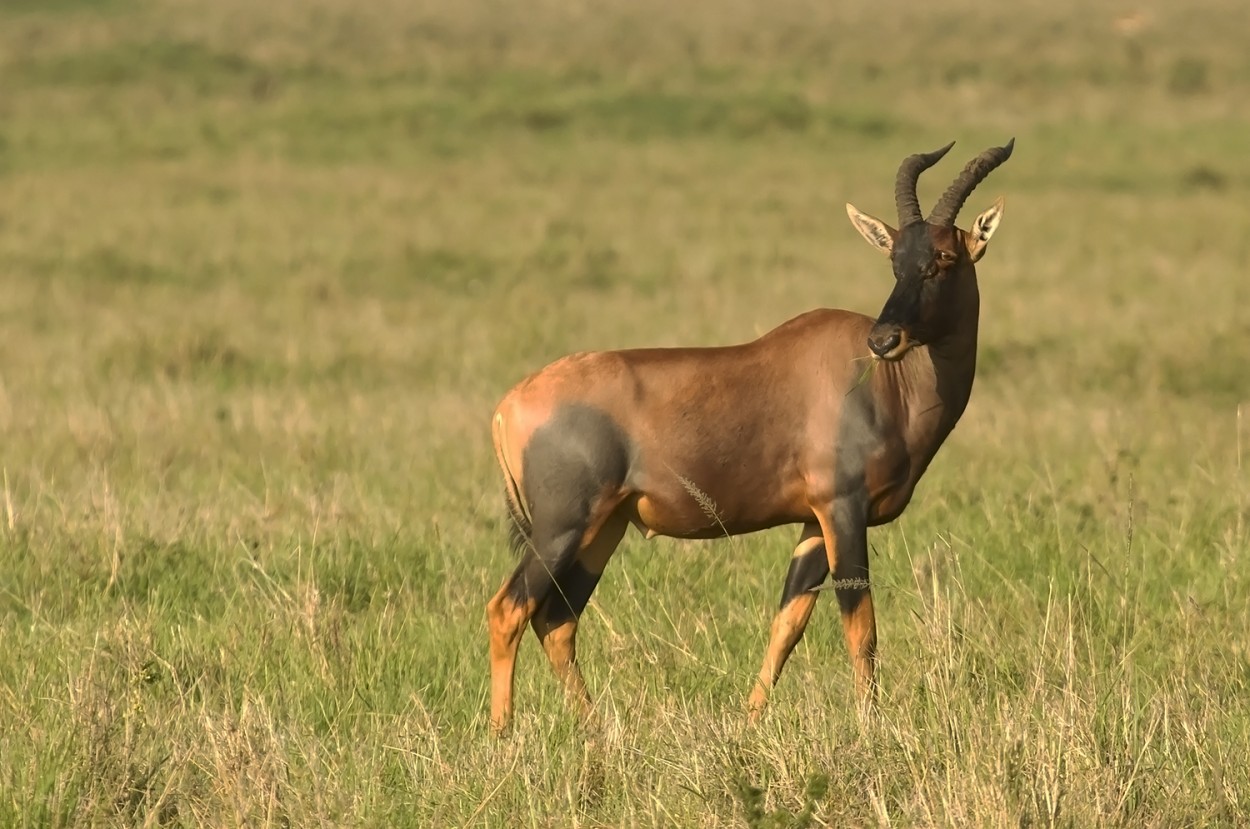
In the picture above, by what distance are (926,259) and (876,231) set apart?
0.33 metres

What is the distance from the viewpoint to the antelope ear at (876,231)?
607 cm

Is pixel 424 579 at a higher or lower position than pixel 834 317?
lower

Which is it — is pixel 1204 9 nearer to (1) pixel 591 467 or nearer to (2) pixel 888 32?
(2) pixel 888 32

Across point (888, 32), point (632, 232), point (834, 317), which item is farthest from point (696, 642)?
point (888, 32)

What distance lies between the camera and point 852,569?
5906mm

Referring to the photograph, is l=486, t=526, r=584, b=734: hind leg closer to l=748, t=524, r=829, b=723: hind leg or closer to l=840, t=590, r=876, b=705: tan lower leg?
l=748, t=524, r=829, b=723: hind leg

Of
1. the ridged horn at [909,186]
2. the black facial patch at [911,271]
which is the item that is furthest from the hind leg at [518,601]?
the ridged horn at [909,186]

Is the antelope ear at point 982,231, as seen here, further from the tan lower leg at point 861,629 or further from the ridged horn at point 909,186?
the tan lower leg at point 861,629

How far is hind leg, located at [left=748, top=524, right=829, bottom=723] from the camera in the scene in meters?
6.02

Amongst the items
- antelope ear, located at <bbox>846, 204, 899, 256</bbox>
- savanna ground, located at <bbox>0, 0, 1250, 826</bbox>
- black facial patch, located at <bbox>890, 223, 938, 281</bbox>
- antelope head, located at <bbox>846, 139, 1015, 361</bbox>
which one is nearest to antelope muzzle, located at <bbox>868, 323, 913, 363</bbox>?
antelope head, located at <bbox>846, 139, 1015, 361</bbox>

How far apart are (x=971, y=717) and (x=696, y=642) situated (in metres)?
1.46

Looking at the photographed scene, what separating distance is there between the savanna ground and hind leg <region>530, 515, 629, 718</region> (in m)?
0.15

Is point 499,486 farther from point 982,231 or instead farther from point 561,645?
point 982,231

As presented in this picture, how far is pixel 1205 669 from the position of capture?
6121 mm
